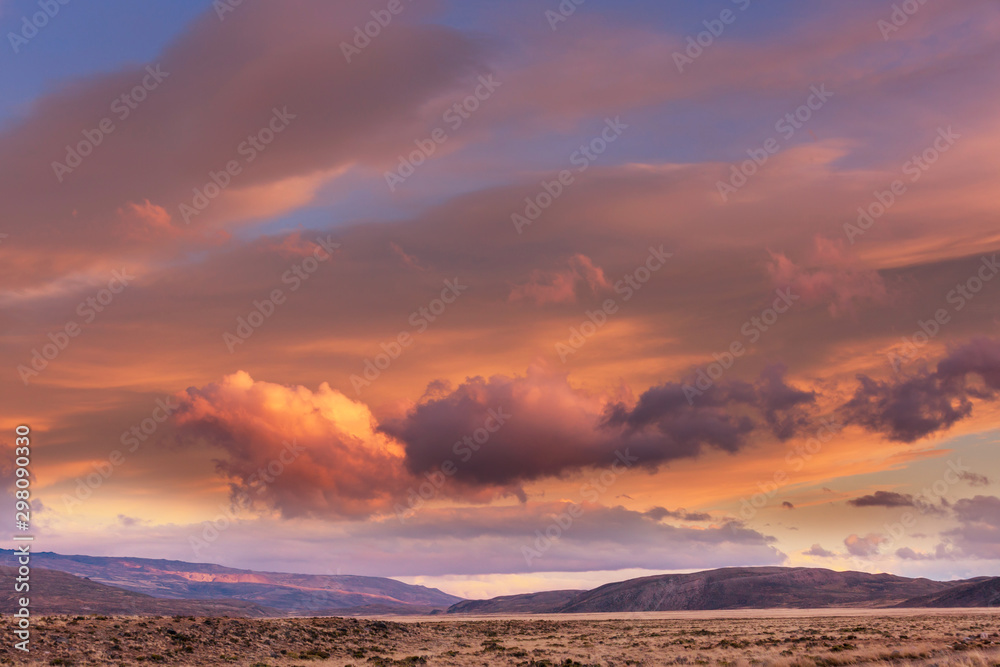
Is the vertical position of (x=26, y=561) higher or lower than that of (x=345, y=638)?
higher

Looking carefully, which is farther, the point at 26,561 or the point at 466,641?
the point at 466,641

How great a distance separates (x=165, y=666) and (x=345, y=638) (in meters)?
24.5

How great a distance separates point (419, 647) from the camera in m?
79.8

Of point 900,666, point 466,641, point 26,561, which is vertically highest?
point 26,561

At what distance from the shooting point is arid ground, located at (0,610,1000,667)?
49656 mm

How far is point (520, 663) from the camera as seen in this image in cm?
5925

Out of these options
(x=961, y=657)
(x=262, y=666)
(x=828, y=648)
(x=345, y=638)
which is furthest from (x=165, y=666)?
(x=961, y=657)

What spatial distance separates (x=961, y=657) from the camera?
4275 centimetres

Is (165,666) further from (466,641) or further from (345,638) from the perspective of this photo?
(466,641)

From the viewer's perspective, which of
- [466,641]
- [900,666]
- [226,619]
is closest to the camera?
[900,666]

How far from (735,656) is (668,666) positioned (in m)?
6.68

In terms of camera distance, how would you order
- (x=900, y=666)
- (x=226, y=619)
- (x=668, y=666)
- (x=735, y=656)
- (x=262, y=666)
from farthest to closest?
(x=226, y=619) → (x=262, y=666) → (x=735, y=656) → (x=668, y=666) → (x=900, y=666)

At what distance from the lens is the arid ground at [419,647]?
4966cm

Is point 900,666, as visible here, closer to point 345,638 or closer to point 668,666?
point 668,666
